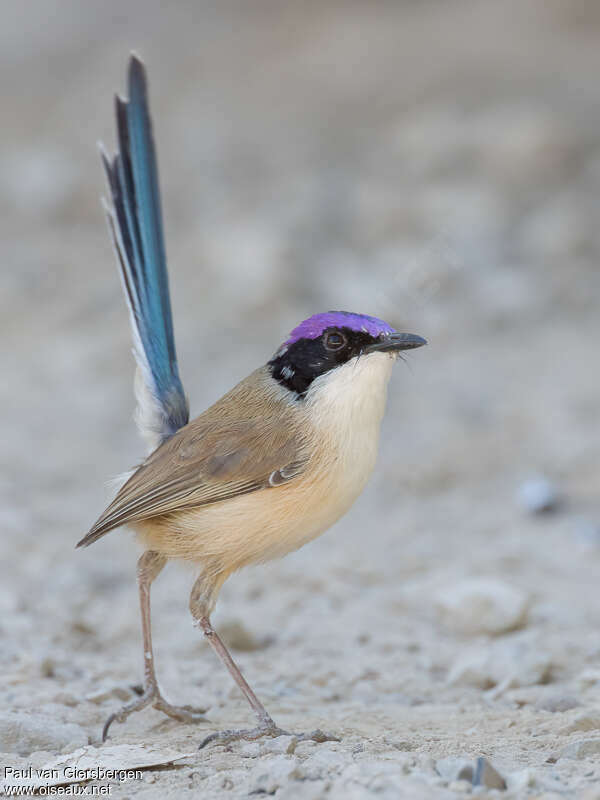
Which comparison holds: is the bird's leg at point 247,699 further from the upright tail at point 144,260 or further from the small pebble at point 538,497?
the small pebble at point 538,497

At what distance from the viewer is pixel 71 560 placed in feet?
19.5

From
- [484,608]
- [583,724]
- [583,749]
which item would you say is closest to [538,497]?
[484,608]

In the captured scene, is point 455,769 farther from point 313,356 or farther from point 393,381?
point 393,381

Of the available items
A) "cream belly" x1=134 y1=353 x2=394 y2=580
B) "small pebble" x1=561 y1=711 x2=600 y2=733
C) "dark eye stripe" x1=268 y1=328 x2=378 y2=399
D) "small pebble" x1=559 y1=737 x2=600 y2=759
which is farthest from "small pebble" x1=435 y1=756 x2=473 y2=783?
"dark eye stripe" x1=268 y1=328 x2=378 y2=399

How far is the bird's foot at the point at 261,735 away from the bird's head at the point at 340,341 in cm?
118

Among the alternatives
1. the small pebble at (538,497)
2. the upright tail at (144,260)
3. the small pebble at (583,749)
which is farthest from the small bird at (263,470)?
the small pebble at (538,497)

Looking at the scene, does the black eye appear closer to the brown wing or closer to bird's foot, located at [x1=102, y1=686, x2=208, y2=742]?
the brown wing

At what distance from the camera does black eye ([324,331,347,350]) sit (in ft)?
12.0

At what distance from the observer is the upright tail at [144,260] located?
4207 mm

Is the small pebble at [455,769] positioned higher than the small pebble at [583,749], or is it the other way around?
the small pebble at [583,749]

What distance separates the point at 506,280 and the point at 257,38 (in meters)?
6.10

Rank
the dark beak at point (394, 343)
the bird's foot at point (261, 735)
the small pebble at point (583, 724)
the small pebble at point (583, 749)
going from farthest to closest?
1. the dark beak at point (394, 343)
2. the small pebble at point (583, 724)
3. the bird's foot at point (261, 735)
4. the small pebble at point (583, 749)

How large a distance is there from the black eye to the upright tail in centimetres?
83

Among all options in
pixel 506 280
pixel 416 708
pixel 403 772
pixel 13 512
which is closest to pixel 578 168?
pixel 506 280
